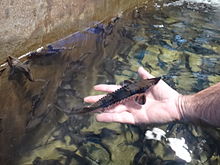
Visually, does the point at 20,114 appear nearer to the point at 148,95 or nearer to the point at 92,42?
the point at 148,95

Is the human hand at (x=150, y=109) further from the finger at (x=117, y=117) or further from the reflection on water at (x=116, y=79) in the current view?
the reflection on water at (x=116, y=79)

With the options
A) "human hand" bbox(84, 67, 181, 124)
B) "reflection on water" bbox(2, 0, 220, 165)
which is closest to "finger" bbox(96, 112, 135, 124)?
"human hand" bbox(84, 67, 181, 124)

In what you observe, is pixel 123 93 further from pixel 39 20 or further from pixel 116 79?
pixel 39 20

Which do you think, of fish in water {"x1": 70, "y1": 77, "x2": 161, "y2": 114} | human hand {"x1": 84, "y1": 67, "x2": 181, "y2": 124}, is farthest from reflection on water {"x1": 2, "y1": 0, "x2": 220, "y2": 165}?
fish in water {"x1": 70, "y1": 77, "x2": 161, "y2": 114}

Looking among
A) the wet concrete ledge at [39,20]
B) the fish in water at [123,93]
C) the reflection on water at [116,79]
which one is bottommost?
the reflection on water at [116,79]

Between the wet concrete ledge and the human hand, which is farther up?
the wet concrete ledge

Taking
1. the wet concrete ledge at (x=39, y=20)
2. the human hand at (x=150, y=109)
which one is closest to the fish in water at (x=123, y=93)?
the human hand at (x=150, y=109)

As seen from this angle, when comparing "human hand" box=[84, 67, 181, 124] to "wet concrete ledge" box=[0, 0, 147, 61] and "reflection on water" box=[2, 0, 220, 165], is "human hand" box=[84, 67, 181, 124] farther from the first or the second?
"wet concrete ledge" box=[0, 0, 147, 61]

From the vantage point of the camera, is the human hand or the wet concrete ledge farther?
the wet concrete ledge

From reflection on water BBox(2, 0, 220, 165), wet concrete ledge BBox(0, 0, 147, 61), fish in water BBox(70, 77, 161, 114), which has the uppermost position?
wet concrete ledge BBox(0, 0, 147, 61)
